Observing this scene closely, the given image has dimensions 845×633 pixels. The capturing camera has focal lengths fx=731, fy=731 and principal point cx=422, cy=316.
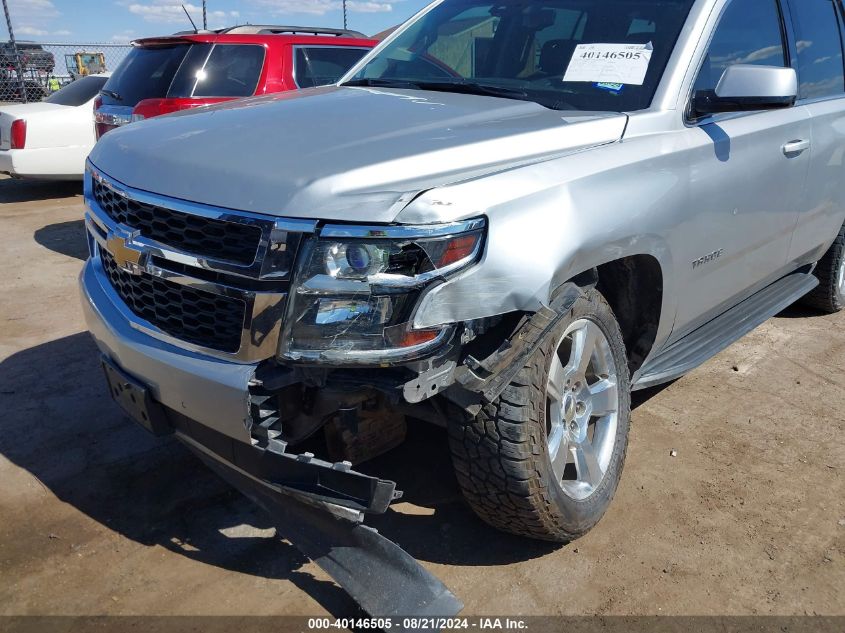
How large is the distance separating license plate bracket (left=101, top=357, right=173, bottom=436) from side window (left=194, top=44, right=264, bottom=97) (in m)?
4.40

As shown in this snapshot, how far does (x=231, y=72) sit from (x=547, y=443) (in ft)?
17.3

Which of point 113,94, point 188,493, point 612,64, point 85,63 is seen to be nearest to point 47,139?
point 113,94

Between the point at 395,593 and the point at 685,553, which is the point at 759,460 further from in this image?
the point at 395,593

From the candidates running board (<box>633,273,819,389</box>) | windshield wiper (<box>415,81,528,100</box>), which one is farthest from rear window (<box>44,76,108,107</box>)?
running board (<box>633,273,819,389</box>)

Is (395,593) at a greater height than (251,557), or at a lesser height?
greater

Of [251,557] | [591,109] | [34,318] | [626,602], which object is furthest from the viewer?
[34,318]

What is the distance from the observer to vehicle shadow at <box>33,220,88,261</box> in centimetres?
683

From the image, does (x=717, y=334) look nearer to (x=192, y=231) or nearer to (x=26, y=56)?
(x=192, y=231)

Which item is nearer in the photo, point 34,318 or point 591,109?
point 591,109

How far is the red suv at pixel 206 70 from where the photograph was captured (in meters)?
6.29

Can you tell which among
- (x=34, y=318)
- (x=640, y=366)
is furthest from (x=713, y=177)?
(x=34, y=318)

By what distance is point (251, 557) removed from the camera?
265cm

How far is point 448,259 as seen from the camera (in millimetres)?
2006

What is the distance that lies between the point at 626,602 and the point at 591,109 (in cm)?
180
